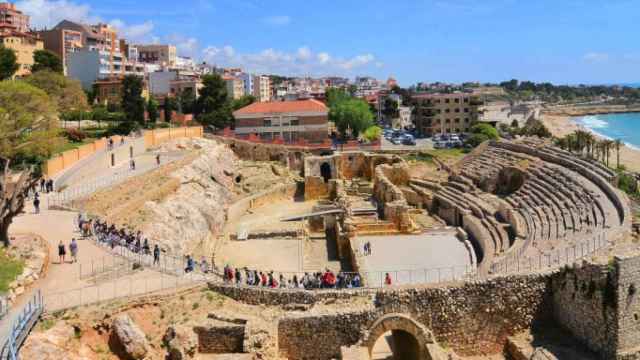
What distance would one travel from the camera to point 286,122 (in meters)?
69.7

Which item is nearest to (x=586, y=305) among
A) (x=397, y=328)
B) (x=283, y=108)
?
(x=397, y=328)

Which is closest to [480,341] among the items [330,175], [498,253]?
[498,253]

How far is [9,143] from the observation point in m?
35.3

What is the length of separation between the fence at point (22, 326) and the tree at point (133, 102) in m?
46.9

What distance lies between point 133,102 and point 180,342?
50.3 meters

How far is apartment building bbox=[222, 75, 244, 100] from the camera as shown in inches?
4387

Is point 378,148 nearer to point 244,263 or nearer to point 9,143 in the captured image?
point 244,263

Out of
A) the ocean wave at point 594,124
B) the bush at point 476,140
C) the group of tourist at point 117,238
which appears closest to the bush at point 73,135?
the group of tourist at point 117,238

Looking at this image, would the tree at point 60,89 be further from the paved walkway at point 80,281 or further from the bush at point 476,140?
the bush at point 476,140

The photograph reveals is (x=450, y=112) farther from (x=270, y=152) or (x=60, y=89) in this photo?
(x=60, y=89)

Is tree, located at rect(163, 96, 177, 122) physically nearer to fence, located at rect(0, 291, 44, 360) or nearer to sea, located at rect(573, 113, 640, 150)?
fence, located at rect(0, 291, 44, 360)

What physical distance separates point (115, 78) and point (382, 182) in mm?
51838

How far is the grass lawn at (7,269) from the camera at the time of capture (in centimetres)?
1965

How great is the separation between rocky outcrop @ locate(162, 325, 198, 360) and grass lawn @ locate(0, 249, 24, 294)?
18.3ft
